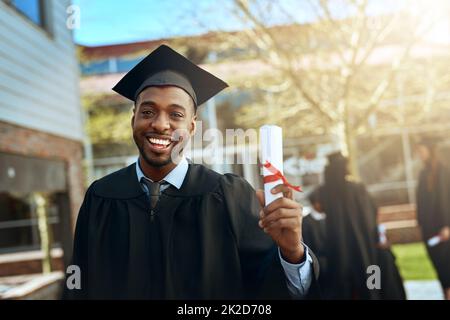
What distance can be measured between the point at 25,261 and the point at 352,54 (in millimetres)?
6323

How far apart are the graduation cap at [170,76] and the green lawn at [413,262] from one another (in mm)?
4592

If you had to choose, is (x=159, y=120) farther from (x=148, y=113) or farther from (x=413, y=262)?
(x=413, y=262)

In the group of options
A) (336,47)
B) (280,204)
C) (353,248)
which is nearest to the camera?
(280,204)

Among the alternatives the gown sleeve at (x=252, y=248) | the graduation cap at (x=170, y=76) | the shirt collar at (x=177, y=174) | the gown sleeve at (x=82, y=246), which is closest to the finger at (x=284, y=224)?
the gown sleeve at (x=252, y=248)

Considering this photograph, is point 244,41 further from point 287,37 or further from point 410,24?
point 410,24

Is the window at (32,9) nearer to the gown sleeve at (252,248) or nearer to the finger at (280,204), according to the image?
the gown sleeve at (252,248)

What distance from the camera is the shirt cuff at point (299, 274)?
1.50m

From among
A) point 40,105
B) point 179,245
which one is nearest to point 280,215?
point 179,245

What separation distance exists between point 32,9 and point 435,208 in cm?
362

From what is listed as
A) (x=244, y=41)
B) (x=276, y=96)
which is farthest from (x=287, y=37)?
(x=276, y=96)

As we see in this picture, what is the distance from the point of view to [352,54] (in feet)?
18.6

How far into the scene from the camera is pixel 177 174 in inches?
67.2

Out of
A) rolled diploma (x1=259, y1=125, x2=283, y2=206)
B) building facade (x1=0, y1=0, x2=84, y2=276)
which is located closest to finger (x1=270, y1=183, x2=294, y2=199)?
rolled diploma (x1=259, y1=125, x2=283, y2=206)

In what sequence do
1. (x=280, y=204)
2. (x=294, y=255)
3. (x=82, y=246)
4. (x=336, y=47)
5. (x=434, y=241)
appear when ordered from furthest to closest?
1. (x=336, y=47)
2. (x=434, y=241)
3. (x=82, y=246)
4. (x=294, y=255)
5. (x=280, y=204)
